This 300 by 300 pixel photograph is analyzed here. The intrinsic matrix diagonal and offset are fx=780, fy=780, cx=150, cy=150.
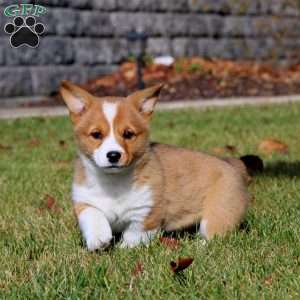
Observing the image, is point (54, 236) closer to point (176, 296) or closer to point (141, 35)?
point (176, 296)

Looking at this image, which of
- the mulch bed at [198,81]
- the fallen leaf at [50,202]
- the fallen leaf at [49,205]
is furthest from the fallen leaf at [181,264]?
the mulch bed at [198,81]

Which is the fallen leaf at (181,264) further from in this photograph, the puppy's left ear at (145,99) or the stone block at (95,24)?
the stone block at (95,24)

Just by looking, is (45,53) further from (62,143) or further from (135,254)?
(135,254)

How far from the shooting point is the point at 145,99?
13.5ft

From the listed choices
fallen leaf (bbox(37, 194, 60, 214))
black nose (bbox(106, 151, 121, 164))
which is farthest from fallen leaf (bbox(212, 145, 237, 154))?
black nose (bbox(106, 151, 121, 164))

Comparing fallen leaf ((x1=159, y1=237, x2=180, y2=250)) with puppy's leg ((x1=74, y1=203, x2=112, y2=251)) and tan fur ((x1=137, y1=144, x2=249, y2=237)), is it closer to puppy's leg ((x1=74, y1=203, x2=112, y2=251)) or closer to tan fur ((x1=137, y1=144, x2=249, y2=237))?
tan fur ((x1=137, y1=144, x2=249, y2=237))

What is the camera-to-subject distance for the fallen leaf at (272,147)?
710 centimetres

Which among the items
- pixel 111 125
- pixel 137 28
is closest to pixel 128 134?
pixel 111 125

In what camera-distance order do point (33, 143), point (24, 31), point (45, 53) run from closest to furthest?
point (33, 143) → point (24, 31) → point (45, 53)

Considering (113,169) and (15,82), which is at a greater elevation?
(113,169)

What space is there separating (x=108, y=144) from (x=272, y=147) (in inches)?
143

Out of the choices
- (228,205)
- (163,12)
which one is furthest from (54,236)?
(163,12)

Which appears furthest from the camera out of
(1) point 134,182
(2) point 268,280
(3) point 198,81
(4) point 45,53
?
(3) point 198,81

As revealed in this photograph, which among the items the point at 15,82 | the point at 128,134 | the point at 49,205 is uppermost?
the point at 128,134
